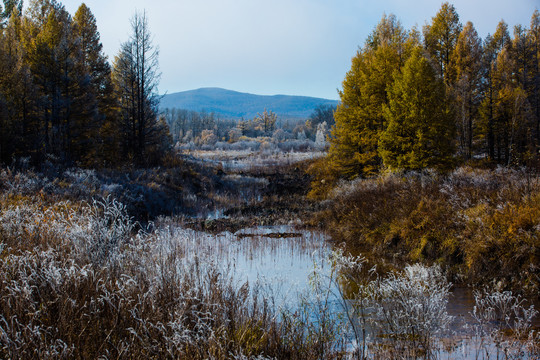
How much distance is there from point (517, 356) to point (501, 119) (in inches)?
1128

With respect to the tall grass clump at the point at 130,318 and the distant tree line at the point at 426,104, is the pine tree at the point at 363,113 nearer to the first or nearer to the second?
the distant tree line at the point at 426,104

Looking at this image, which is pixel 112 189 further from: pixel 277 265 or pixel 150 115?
pixel 150 115

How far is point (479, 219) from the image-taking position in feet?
26.6

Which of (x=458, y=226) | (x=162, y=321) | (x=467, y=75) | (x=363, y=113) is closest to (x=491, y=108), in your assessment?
(x=467, y=75)

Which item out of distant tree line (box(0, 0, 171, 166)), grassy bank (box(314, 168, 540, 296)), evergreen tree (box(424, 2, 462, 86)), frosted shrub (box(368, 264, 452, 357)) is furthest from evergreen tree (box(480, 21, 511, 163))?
frosted shrub (box(368, 264, 452, 357))

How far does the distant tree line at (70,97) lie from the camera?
Answer: 55.9 feet

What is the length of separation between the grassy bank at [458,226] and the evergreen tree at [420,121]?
9.63 ft

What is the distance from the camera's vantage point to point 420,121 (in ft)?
52.5

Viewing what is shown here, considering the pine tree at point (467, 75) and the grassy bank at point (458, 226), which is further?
the pine tree at point (467, 75)

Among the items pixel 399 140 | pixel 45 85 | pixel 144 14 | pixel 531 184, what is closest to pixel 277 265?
pixel 531 184

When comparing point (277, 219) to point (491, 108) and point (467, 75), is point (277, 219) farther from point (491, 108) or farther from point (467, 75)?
point (491, 108)

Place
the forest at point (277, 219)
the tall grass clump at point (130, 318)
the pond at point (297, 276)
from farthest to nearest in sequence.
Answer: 1. the pond at point (297, 276)
2. the forest at point (277, 219)
3. the tall grass clump at point (130, 318)

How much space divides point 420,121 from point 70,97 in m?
A: 17.8

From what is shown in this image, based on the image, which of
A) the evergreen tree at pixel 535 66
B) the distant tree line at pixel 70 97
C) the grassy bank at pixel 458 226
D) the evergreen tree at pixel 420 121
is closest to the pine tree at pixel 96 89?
the distant tree line at pixel 70 97
